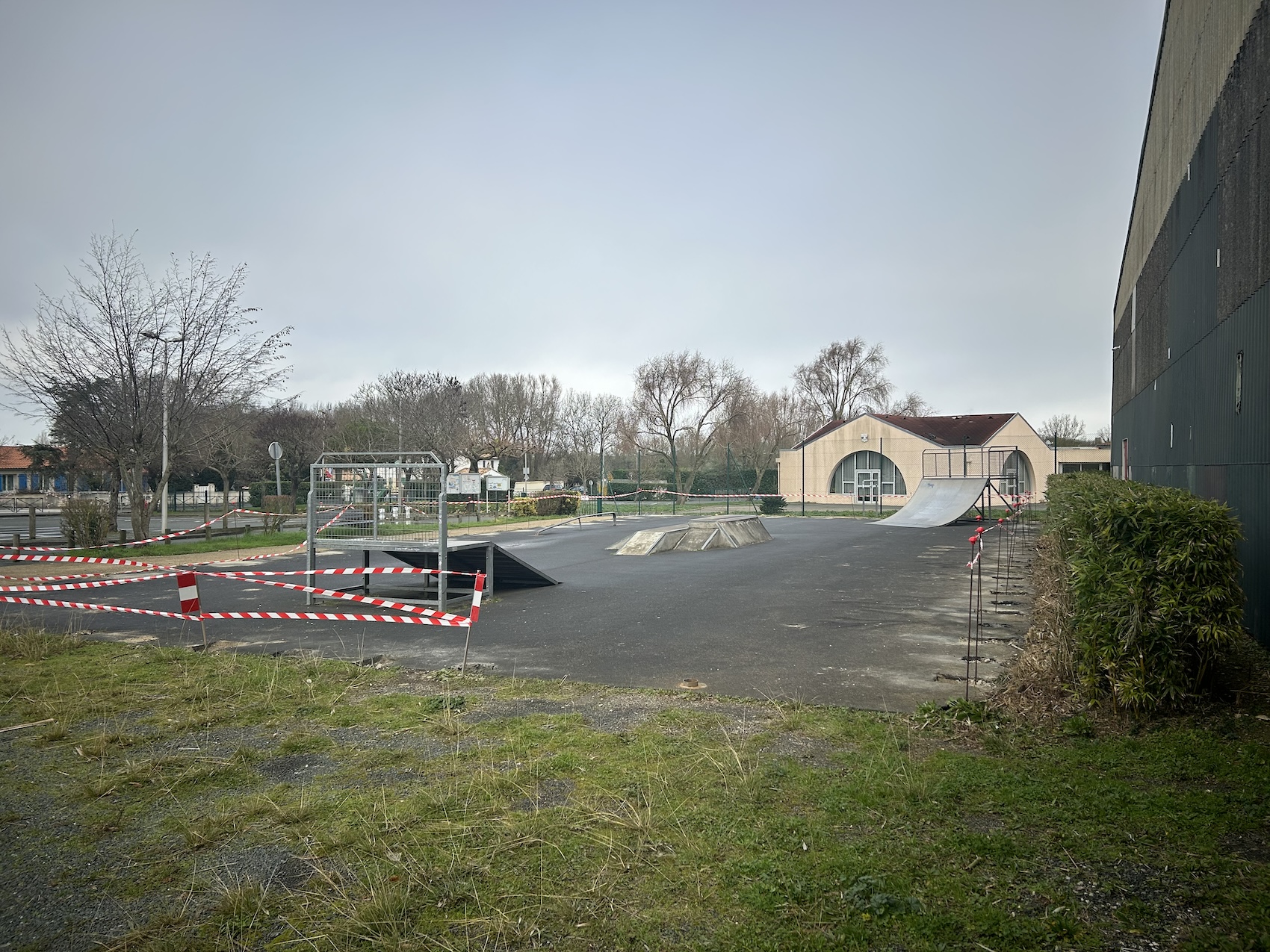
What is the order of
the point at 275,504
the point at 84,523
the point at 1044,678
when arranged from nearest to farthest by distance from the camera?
the point at 1044,678, the point at 84,523, the point at 275,504

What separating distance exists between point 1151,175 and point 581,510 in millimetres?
29041

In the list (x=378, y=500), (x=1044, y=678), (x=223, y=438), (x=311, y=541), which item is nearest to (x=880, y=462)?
(x=223, y=438)

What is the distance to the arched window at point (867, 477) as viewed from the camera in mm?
48156

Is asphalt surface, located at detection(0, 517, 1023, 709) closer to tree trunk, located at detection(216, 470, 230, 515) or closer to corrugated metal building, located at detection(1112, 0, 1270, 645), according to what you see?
corrugated metal building, located at detection(1112, 0, 1270, 645)

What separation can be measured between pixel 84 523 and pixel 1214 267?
22010mm

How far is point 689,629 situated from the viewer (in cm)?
955

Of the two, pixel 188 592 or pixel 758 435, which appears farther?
pixel 758 435

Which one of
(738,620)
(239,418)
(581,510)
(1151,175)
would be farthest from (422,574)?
(581,510)

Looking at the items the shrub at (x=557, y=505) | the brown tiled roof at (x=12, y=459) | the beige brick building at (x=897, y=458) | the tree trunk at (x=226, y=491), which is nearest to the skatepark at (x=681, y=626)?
the tree trunk at (x=226, y=491)

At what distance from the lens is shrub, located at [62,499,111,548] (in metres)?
18.5

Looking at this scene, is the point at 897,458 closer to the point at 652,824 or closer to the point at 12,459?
the point at 652,824

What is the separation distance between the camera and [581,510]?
41.1m

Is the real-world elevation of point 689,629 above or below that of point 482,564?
below

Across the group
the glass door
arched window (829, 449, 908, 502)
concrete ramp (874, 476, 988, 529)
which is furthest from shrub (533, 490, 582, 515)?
the glass door
